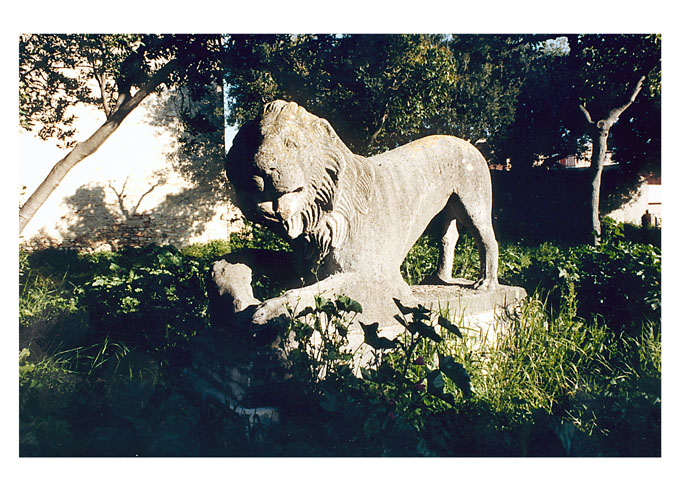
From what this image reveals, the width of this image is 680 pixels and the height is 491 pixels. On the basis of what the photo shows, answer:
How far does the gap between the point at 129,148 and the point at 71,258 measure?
11.8 feet

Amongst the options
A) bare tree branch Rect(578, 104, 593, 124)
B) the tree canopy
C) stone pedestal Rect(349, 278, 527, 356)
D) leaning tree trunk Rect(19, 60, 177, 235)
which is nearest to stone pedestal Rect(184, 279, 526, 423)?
stone pedestal Rect(349, 278, 527, 356)

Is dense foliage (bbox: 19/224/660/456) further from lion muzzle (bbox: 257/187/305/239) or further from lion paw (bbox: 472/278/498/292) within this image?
lion muzzle (bbox: 257/187/305/239)

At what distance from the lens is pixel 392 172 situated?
3.33 metres

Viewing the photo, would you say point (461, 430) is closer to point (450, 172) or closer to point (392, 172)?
point (392, 172)

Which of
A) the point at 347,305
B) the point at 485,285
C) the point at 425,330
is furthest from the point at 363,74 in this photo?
the point at 425,330

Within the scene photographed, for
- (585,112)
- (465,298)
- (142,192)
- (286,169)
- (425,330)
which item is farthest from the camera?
(142,192)

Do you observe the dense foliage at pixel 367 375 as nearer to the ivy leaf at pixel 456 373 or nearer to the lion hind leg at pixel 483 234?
the ivy leaf at pixel 456 373

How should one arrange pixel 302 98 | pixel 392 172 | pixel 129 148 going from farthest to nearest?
pixel 129 148 < pixel 302 98 < pixel 392 172

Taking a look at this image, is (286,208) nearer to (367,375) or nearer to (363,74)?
(367,375)

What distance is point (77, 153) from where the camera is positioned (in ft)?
19.4

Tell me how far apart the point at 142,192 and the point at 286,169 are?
901 cm

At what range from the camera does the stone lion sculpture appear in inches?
104

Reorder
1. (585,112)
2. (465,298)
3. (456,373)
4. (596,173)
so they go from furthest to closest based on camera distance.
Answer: (596,173)
(585,112)
(465,298)
(456,373)
